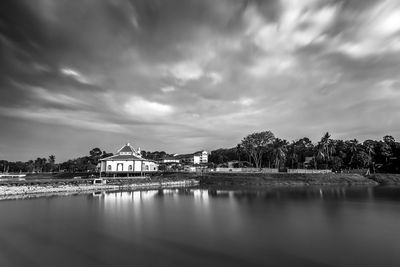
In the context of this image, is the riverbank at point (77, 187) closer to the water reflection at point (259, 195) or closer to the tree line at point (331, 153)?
the water reflection at point (259, 195)

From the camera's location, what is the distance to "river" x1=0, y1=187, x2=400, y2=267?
14391 mm

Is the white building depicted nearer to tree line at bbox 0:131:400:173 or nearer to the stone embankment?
tree line at bbox 0:131:400:173

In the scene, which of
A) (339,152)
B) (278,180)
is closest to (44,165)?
(278,180)

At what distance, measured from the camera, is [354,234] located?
64.1 ft

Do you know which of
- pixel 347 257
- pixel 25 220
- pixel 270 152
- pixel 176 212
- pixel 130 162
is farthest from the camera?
pixel 270 152

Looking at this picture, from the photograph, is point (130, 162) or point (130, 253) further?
point (130, 162)

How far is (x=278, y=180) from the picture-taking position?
67.2 m

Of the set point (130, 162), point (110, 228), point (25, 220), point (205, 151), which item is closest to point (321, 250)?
point (110, 228)

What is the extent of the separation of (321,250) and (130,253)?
38.1 feet

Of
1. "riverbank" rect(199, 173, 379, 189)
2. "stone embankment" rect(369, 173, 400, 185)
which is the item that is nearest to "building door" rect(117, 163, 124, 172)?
"riverbank" rect(199, 173, 379, 189)

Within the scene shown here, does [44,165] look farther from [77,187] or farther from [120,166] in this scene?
[77,187]

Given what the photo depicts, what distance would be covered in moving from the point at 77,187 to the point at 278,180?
47.5 meters

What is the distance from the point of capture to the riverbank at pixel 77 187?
4276 cm

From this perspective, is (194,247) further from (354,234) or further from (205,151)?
(205,151)
